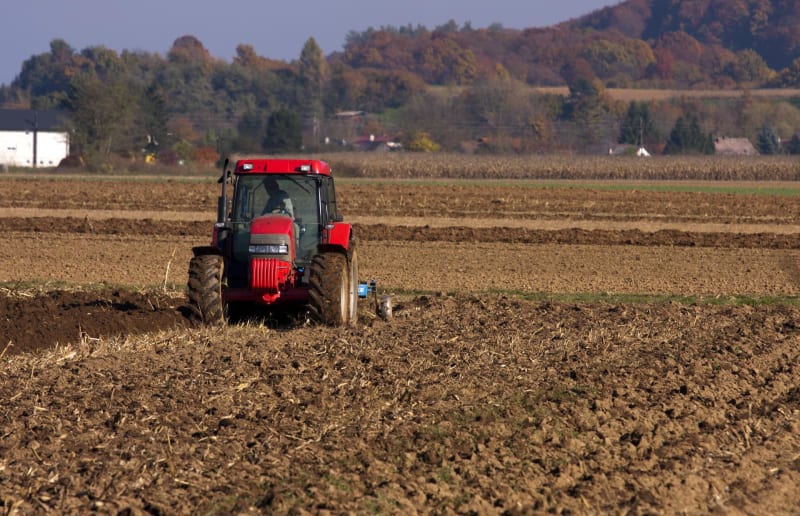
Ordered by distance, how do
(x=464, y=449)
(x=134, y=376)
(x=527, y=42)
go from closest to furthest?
(x=464, y=449) < (x=134, y=376) < (x=527, y=42)

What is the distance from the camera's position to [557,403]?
938cm

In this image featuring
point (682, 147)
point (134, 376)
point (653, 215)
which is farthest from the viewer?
point (682, 147)

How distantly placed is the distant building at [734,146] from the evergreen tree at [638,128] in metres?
A: 6.59

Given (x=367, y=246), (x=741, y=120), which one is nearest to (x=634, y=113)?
(x=741, y=120)

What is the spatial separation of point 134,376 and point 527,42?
194 m

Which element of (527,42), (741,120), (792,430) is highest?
(527,42)

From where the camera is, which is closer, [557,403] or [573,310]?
[557,403]

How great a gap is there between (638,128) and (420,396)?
10569 centimetres

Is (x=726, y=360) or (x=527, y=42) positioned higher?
(x=527, y=42)

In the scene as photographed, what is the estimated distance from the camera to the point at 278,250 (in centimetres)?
1261

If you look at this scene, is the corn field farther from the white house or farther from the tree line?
the white house

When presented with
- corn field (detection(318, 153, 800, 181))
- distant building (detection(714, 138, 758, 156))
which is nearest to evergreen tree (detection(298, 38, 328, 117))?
distant building (detection(714, 138, 758, 156))

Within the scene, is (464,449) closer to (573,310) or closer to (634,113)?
(573,310)

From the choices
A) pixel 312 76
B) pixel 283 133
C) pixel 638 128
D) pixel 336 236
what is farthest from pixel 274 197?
pixel 312 76
